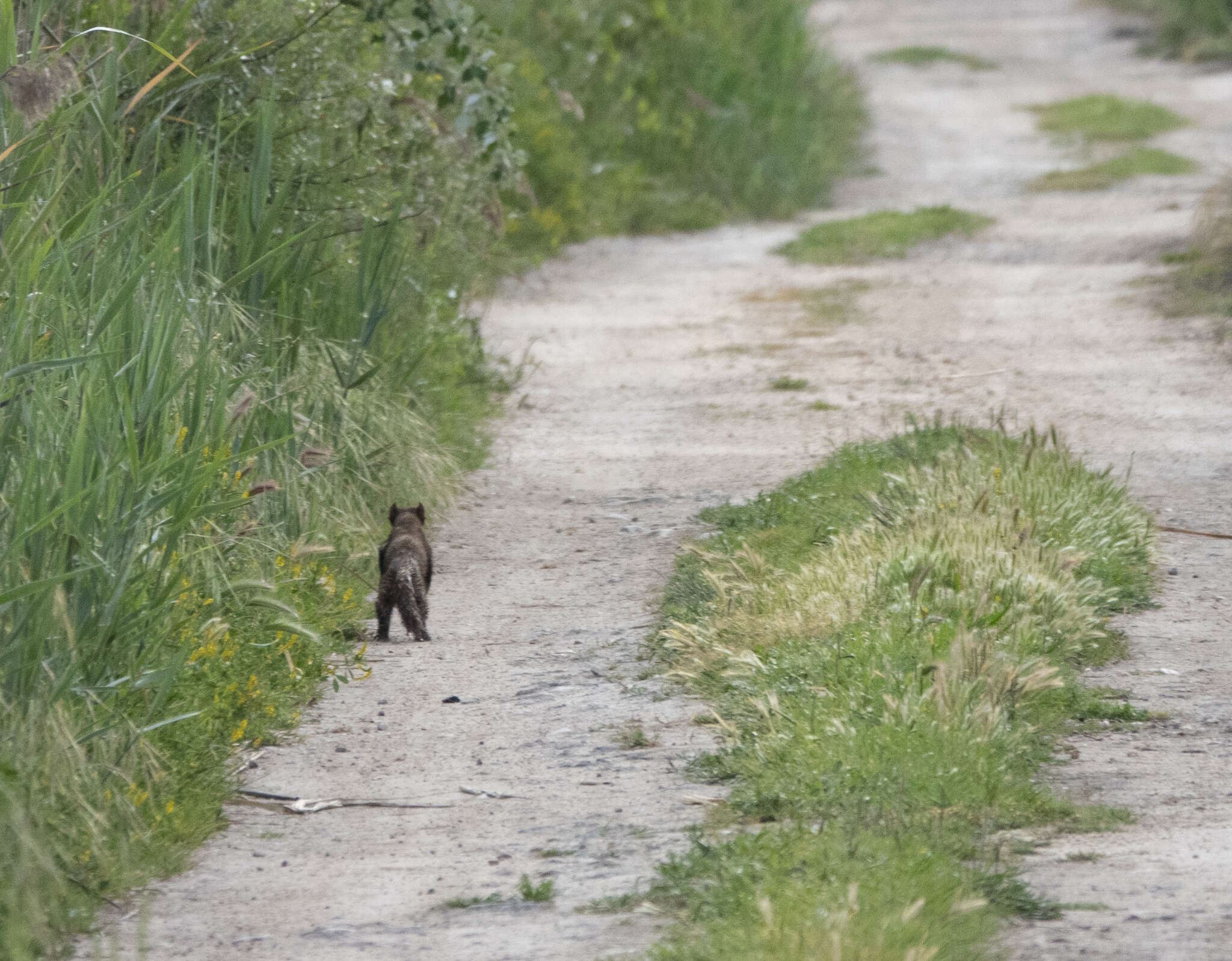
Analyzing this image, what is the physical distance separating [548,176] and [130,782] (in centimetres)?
1199

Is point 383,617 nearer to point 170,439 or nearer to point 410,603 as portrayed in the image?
point 410,603

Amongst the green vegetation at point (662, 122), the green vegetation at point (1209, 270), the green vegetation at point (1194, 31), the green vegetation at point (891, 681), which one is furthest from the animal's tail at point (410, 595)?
the green vegetation at point (1194, 31)

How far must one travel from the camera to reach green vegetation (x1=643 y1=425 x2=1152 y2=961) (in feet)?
13.2

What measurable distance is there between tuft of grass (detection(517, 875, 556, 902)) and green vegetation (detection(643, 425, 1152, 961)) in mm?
259

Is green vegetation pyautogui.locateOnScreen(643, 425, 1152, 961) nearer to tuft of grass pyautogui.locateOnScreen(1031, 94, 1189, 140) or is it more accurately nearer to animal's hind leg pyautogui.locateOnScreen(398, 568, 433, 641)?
animal's hind leg pyautogui.locateOnScreen(398, 568, 433, 641)

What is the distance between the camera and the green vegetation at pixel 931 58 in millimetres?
26266

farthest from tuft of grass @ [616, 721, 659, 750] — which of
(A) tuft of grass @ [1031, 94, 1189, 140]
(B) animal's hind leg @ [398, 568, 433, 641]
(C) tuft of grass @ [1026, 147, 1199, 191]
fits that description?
(A) tuft of grass @ [1031, 94, 1189, 140]

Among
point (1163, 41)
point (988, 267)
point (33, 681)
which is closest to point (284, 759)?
point (33, 681)

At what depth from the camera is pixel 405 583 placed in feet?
21.6

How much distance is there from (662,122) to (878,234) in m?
3.16

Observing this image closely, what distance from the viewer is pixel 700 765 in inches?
204

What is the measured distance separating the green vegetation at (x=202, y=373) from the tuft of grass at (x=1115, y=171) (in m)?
7.58

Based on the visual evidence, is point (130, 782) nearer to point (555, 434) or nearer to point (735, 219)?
point (555, 434)

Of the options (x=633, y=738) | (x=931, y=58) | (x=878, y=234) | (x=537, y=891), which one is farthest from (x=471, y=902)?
(x=931, y=58)
